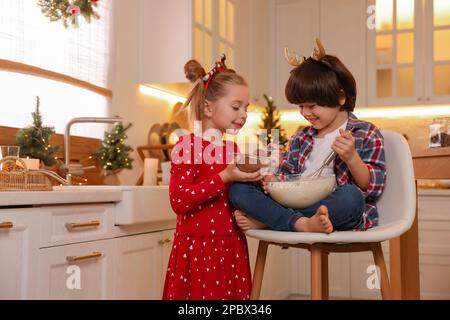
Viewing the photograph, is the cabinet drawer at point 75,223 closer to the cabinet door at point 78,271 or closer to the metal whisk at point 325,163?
the cabinet door at point 78,271

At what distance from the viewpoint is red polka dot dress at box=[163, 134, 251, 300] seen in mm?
1685

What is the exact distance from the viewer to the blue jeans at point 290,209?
4.69 feet

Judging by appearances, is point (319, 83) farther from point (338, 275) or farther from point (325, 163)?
point (338, 275)

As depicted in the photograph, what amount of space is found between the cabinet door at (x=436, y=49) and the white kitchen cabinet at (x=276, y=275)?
153 centimetres

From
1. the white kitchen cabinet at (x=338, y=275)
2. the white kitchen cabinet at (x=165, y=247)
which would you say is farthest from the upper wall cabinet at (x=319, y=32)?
the white kitchen cabinet at (x=165, y=247)

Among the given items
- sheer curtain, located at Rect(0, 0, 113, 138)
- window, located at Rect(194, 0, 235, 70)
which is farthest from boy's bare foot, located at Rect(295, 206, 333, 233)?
window, located at Rect(194, 0, 235, 70)

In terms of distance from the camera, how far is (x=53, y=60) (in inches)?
101

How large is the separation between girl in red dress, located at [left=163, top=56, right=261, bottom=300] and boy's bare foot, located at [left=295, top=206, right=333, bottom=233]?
0.28m

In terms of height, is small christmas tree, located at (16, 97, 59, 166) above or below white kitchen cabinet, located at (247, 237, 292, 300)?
above

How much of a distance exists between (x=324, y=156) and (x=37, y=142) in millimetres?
1101

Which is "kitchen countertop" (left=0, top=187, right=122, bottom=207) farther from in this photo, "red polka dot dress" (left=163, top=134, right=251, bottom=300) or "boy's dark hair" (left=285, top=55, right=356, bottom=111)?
"boy's dark hair" (left=285, top=55, right=356, bottom=111)
